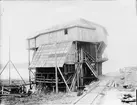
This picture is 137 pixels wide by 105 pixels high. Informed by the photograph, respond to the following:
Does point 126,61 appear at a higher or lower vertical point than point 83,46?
lower

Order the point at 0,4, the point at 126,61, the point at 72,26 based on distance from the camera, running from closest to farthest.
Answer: the point at 0,4 → the point at 72,26 → the point at 126,61

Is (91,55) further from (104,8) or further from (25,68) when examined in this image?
(25,68)

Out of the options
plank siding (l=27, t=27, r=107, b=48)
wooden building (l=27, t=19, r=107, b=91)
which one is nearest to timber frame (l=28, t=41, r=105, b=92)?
wooden building (l=27, t=19, r=107, b=91)

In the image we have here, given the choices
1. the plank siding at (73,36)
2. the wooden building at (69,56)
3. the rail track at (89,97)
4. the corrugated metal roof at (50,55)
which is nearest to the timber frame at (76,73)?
the wooden building at (69,56)

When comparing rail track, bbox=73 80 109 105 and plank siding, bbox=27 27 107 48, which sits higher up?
plank siding, bbox=27 27 107 48

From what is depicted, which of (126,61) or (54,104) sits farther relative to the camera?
(126,61)

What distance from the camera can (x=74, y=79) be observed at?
88.4 feet

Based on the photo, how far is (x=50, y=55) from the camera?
2747cm

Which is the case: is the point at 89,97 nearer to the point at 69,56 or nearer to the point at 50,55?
the point at 69,56

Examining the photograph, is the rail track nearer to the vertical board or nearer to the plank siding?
the plank siding

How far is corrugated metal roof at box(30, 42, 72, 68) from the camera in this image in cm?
2553

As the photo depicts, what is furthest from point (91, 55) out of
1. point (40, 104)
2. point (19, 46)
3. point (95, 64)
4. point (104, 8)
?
point (19, 46)

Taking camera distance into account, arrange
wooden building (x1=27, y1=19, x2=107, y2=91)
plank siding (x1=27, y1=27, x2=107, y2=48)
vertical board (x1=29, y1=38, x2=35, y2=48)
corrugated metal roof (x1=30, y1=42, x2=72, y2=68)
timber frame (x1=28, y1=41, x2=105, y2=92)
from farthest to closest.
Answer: vertical board (x1=29, y1=38, x2=35, y2=48), plank siding (x1=27, y1=27, x2=107, y2=48), timber frame (x1=28, y1=41, x2=105, y2=92), wooden building (x1=27, y1=19, x2=107, y2=91), corrugated metal roof (x1=30, y1=42, x2=72, y2=68)

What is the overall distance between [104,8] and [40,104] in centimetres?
3024
